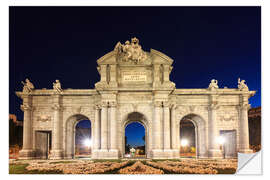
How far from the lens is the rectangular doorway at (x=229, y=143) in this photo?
32697mm

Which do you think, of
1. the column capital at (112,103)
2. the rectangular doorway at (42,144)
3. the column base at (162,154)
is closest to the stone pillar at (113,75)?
the column capital at (112,103)

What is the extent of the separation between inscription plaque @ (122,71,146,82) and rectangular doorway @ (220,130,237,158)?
1326 centimetres

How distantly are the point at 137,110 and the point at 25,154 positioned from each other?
47.4 ft

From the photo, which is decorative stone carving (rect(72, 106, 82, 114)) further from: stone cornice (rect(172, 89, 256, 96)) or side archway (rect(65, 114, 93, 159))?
stone cornice (rect(172, 89, 256, 96))

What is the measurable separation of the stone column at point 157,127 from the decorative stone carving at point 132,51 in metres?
5.80

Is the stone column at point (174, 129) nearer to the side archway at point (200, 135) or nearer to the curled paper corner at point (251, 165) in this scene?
the side archway at point (200, 135)

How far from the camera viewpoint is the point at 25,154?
30625 millimetres

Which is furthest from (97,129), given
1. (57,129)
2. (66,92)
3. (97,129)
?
(66,92)

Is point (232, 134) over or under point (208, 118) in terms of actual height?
under

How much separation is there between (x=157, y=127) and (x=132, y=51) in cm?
954

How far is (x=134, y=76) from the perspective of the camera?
1228 inches

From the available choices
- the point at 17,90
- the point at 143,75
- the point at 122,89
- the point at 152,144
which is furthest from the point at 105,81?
the point at 17,90

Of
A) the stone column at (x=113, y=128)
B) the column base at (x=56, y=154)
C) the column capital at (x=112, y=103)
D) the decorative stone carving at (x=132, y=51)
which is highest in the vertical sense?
the decorative stone carving at (x=132, y=51)

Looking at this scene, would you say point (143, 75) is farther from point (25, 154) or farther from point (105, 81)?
point (25, 154)
